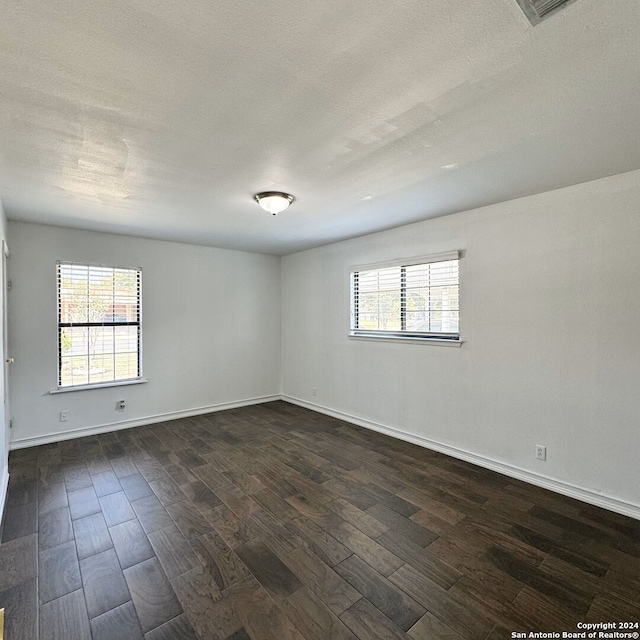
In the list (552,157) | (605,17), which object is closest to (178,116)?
(605,17)

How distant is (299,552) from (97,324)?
3.67 meters

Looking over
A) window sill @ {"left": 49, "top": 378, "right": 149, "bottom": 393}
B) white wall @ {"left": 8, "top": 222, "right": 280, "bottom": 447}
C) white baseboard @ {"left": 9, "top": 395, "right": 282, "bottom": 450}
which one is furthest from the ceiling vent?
white baseboard @ {"left": 9, "top": 395, "right": 282, "bottom": 450}

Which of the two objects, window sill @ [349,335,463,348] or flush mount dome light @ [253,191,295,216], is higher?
flush mount dome light @ [253,191,295,216]

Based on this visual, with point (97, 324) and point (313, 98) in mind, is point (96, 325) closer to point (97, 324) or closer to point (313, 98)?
point (97, 324)

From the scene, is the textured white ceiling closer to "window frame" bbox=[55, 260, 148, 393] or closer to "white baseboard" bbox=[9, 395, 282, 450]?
"window frame" bbox=[55, 260, 148, 393]

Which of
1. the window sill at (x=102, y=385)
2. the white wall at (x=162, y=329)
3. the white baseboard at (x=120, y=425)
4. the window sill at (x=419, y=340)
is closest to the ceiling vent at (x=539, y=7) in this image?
the window sill at (x=419, y=340)

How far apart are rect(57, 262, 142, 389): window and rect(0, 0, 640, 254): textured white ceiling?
140 cm

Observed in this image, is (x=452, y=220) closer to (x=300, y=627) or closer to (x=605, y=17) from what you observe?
(x=605, y=17)

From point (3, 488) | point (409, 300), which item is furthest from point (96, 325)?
point (409, 300)

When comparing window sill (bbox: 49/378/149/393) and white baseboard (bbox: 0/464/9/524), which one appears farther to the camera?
window sill (bbox: 49/378/149/393)

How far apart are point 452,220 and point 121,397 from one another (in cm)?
450

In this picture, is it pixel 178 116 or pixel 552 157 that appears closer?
pixel 178 116

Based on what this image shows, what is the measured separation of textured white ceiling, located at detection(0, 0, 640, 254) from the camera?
1202 mm

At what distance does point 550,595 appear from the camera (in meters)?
1.78
